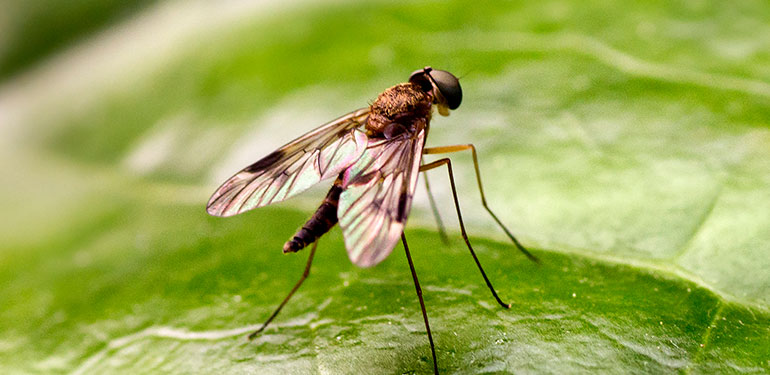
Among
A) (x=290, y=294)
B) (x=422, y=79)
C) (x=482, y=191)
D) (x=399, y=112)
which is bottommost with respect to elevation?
(x=290, y=294)

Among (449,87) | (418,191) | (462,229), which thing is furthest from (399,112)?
(462,229)

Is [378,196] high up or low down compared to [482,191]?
up

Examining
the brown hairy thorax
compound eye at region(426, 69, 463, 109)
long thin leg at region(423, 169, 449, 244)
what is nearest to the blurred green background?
long thin leg at region(423, 169, 449, 244)

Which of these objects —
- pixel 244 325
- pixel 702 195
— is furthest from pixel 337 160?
pixel 702 195

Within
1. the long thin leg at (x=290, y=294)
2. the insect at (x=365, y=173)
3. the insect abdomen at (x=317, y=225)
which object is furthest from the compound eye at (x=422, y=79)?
the long thin leg at (x=290, y=294)

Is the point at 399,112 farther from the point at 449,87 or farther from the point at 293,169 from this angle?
the point at 293,169

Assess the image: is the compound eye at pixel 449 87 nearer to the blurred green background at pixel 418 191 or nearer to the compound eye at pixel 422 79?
the compound eye at pixel 422 79

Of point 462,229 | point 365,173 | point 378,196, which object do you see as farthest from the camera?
point 462,229
